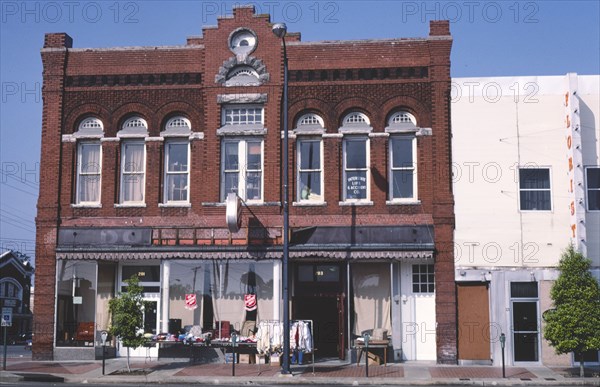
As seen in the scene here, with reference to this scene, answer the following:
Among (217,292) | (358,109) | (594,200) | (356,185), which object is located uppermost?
(358,109)

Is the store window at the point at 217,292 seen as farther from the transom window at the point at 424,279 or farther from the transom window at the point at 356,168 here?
the transom window at the point at 424,279

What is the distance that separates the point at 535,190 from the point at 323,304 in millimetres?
8074

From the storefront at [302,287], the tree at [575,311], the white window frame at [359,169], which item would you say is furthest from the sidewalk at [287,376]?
the white window frame at [359,169]

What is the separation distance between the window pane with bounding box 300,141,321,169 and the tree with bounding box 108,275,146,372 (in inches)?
287

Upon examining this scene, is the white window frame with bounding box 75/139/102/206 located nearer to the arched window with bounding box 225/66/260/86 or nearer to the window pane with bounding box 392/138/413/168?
the arched window with bounding box 225/66/260/86

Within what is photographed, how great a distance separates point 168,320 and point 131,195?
469 cm

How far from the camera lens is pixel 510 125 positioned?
2511cm

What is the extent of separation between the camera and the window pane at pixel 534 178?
2489 centimetres

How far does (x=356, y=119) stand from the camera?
86.1 feet

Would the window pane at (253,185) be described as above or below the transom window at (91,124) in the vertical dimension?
below

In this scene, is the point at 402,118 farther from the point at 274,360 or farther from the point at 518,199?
the point at 274,360

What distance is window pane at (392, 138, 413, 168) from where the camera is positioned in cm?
2578

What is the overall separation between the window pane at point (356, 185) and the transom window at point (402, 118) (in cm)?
209

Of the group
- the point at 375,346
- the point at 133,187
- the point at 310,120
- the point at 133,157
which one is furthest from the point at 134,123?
the point at 375,346
